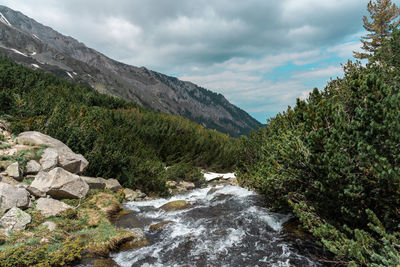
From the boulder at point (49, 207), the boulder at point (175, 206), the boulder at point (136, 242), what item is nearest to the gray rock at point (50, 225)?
the boulder at point (49, 207)

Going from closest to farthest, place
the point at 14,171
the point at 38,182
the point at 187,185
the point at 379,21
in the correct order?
the point at 14,171
the point at 38,182
the point at 187,185
the point at 379,21

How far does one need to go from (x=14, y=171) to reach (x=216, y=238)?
6815 mm

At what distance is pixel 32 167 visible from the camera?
26.7 ft

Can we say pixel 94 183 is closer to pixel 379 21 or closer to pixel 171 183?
pixel 171 183

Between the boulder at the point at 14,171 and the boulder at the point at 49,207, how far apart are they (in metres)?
1.38

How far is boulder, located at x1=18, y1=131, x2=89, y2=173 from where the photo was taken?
9.19 meters

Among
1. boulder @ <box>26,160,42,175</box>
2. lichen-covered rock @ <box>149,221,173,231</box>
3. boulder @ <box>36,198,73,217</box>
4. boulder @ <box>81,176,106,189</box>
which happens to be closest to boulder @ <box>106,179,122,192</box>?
boulder @ <box>81,176,106,189</box>

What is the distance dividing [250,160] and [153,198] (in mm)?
5929

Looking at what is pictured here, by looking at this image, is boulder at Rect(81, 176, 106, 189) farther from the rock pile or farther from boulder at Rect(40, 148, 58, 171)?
boulder at Rect(40, 148, 58, 171)

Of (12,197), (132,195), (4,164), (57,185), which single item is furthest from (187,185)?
(12,197)

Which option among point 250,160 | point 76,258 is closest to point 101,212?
point 76,258

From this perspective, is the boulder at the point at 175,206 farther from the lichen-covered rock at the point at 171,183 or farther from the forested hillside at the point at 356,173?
the forested hillside at the point at 356,173

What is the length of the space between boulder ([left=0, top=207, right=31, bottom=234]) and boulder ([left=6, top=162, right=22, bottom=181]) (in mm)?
2085

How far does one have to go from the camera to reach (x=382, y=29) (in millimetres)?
30156
